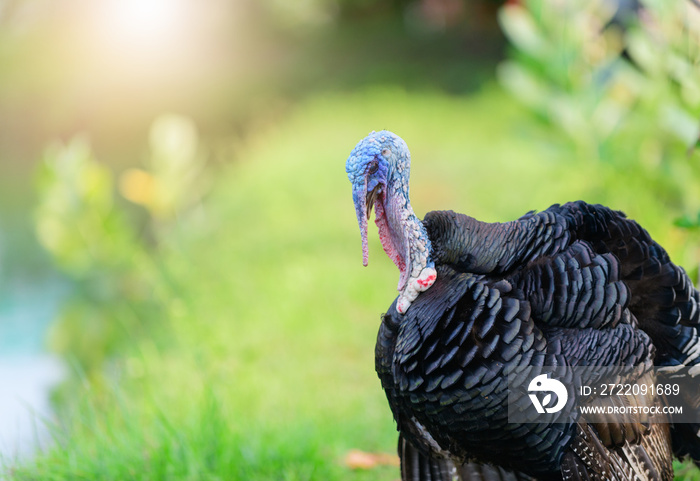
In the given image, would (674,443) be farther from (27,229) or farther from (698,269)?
(27,229)

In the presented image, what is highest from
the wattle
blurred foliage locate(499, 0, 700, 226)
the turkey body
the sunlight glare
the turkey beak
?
the sunlight glare

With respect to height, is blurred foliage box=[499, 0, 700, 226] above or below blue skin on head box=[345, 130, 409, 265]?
above

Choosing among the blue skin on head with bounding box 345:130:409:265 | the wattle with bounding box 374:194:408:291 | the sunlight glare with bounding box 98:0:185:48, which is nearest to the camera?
the blue skin on head with bounding box 345:130:409:265

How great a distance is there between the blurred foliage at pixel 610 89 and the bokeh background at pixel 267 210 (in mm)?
18

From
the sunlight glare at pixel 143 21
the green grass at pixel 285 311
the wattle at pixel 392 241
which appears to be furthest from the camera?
the sunlight glare at pixel 143 21

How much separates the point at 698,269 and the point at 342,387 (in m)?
1.80

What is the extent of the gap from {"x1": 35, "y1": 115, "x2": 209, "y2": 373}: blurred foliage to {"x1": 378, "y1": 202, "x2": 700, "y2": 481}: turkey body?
3036 mm

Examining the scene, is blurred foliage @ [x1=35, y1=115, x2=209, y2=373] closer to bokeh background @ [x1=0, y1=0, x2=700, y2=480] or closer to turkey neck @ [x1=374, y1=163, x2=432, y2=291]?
bokeh background @ [x1=0, y1=0, x2=700, y2=480]

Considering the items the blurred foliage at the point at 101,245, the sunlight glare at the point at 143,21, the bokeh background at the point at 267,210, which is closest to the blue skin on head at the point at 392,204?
the bokeh background at the point at 267,210

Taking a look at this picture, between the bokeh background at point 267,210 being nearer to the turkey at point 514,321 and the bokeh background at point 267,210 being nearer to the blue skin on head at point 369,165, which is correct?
the turkey at point 514,321

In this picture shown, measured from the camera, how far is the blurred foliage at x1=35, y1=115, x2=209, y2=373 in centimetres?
499

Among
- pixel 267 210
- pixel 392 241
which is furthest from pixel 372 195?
pixel 267 210

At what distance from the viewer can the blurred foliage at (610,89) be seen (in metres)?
4.00

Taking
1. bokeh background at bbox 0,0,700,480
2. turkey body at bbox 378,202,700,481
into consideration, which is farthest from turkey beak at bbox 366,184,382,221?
bokeh background at bbox 0,0,700,480
